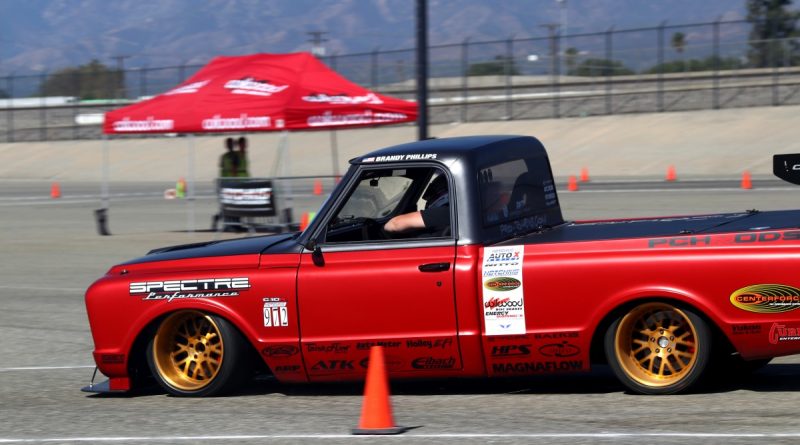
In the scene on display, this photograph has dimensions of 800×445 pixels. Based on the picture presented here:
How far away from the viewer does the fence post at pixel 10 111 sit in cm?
6365

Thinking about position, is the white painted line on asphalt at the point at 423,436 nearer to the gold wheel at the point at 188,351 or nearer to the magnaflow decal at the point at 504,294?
the magnaflow decal at the point at 504,294

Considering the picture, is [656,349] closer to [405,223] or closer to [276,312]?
[405,223]

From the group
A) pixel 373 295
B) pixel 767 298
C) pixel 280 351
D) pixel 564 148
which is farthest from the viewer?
pixel 564 148

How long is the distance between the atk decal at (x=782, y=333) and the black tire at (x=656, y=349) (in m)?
0.38

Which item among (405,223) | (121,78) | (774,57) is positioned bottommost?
(405,223)

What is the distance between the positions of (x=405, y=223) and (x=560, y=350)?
1.34 metres

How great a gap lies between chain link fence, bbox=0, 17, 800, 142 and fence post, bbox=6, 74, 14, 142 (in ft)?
7.52

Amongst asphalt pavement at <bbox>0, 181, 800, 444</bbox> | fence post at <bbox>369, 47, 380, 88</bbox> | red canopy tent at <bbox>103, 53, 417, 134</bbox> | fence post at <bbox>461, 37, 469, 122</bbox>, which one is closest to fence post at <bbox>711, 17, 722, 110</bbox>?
fence post at <bbox>461, 37, 469, 122</bbox>

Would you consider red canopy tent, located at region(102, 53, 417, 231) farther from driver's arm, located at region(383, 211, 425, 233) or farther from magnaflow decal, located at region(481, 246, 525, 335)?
magnaflow decal, located at region(481, 246, 525, 335)

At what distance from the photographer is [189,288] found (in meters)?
8.37

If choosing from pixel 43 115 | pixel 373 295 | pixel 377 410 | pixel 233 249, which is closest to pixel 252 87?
pixel 233 249

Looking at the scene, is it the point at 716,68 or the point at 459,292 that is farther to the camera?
the point at 716,68

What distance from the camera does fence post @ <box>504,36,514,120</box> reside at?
50.7 m

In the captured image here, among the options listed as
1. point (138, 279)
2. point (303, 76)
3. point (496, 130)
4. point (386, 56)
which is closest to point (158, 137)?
point (386, 56)
